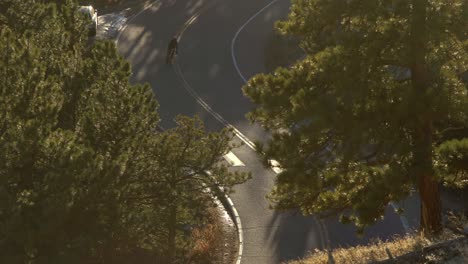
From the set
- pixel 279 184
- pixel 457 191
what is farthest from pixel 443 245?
pixel 457 191

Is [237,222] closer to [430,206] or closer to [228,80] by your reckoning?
[430,206]

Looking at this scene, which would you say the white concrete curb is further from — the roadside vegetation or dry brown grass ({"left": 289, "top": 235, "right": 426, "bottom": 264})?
dry brown grass ({"left": 289, "top": 235, "right": 426, "bottom": 264})

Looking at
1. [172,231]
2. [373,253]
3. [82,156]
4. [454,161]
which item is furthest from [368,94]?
[172,231]

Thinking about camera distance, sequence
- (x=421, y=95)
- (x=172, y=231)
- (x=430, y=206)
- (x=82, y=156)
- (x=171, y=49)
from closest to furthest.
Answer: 1. (x=421, y=95)
2. (x=82, y=156)
3. (x=430, y=206)
4. (x=172, y=231)
5. (x=171, y=49)

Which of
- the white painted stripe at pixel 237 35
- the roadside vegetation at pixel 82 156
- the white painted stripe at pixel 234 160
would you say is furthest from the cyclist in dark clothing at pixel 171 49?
the roadside vegetation at pixel 82 156

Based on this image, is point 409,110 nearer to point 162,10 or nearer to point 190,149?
point 190,149

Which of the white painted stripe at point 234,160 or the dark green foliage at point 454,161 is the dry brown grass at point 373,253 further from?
the white painted stripe at point 234,160

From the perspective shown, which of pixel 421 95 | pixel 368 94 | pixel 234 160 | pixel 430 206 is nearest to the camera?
pixel 421 95
